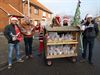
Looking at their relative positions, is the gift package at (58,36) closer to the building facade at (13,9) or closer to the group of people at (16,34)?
the group of people at (16,34)

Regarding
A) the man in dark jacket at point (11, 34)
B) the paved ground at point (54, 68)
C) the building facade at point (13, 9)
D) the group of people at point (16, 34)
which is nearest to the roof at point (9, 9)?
the building facade at point (13, 9)

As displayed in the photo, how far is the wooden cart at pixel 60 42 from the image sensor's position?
10.3 m

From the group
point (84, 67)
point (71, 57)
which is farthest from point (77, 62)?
point (84, 67)

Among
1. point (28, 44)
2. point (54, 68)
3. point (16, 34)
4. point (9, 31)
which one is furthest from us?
point (28, 44)

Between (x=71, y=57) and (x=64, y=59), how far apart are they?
2.46 ft

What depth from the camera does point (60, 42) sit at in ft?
34.3

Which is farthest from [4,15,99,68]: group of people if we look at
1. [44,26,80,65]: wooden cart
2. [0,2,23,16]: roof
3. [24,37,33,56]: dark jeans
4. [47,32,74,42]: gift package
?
[0,2,23,16]: roof

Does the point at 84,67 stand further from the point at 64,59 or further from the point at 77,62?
the point at 64,59

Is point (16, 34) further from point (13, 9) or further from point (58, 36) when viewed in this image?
point (13, 9)

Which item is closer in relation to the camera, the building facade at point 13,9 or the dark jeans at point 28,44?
the dark jeans at point 28,44

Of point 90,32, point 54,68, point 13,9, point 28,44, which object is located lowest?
point 54,68

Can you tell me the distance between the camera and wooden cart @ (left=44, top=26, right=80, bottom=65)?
33.8 feet

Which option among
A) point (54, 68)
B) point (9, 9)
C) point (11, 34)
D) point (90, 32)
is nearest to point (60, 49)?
point (54, 68)

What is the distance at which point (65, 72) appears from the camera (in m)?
8.86
